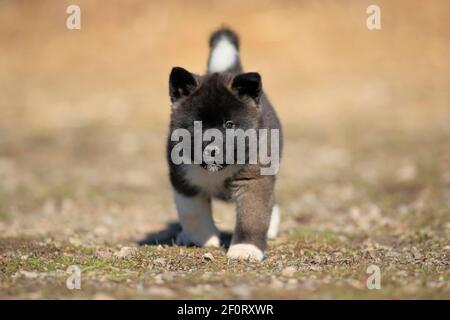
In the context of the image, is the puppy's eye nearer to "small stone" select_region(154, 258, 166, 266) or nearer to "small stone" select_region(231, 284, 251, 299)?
"small stone" select_region(154, 258, 166, 266)

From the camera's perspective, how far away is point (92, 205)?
12.7 m

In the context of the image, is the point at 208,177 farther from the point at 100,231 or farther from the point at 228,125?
the point at 100,231

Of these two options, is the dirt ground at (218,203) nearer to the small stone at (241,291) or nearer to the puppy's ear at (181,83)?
the small stone at (241,291)

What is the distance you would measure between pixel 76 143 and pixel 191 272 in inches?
472

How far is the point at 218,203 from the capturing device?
13.8 meters

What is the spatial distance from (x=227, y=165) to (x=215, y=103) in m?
0.67

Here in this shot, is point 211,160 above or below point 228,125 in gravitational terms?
below

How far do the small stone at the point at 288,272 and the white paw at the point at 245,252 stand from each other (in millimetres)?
818

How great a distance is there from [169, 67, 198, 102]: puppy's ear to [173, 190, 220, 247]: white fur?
1.14 m

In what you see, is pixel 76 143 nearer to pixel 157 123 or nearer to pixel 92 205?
pixel 157 123

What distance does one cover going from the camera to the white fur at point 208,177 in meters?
7.65

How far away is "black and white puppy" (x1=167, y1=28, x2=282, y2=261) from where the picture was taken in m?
7.34

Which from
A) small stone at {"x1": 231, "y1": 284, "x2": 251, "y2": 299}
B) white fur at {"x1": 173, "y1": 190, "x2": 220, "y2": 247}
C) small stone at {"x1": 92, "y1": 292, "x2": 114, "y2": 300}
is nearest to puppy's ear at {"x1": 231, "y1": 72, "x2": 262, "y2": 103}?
white fur at {"x1": 173, "y1": 190, "x2": 220, "y2": 247}

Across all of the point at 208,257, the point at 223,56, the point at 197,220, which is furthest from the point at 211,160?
the point at 223,56
